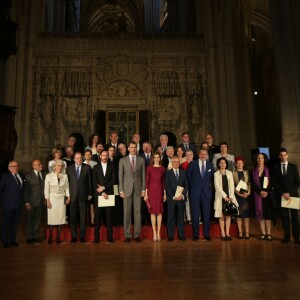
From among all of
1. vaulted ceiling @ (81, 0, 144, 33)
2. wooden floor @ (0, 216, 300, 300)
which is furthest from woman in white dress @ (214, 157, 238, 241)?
vaulted ceiling @ (81, 0, 144, 33)

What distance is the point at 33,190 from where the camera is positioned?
5461 millimetres

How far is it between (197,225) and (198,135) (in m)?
9.21

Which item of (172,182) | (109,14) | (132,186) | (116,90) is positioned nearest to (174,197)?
(172,182)

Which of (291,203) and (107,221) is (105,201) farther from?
(291,203)

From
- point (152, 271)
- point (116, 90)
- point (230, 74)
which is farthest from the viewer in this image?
point (116, 90)

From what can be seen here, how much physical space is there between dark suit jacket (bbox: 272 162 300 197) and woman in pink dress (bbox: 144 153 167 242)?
6.71ft

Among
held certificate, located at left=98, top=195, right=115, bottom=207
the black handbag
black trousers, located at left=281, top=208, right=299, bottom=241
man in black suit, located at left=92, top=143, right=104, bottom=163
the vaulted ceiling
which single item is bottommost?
black trousers, located at left=281, top=208, right=299, bottom=241

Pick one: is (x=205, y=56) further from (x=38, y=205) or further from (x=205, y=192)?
(x=38, y=205)

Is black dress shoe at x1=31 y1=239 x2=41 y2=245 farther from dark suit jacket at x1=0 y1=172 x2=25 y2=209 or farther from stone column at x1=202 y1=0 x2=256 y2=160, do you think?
stone column at x1=202 y1=0 x2=256 y2=160

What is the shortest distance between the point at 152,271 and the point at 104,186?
7.42ft

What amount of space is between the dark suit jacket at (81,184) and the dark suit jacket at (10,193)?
0.93 meters

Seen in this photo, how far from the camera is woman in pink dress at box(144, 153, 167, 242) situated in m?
5.29

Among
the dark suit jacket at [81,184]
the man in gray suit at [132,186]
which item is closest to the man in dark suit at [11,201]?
the dark suit jacket at [81,184]

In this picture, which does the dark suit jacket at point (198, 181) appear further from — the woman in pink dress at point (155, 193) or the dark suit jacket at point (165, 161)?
the dark suit jacket at point (165, 161)
